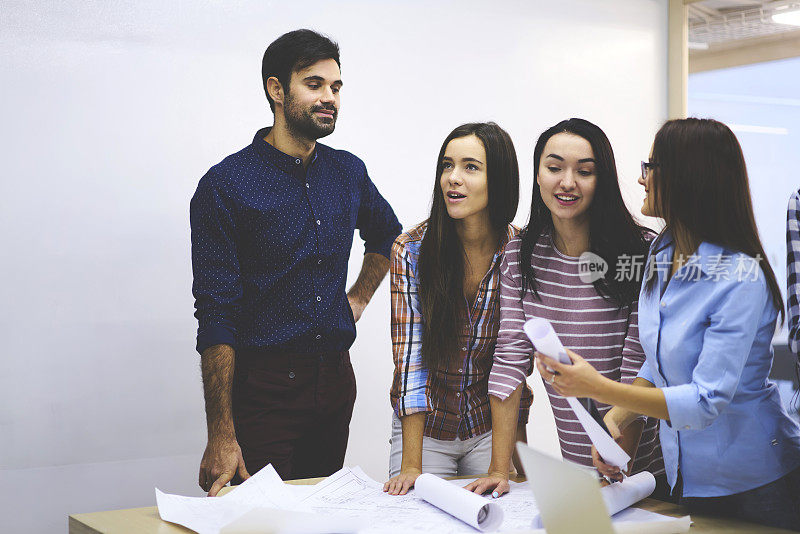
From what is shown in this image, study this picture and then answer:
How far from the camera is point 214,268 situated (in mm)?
2246

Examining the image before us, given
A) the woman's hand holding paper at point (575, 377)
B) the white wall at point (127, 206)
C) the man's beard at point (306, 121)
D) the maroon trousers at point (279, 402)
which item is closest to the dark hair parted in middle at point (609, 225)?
the woman's hand holding paper at point (575, 377)

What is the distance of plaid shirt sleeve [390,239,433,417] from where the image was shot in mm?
1969

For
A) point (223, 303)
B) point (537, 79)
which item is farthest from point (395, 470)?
point (537, 79)

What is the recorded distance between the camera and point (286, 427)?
236 cm

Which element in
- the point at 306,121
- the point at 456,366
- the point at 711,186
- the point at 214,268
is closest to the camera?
the point at 711,186

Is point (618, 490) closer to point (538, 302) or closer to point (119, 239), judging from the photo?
point (538, 302)

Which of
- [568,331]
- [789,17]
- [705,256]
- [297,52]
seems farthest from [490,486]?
[789,17]

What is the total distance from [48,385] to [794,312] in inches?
89.3

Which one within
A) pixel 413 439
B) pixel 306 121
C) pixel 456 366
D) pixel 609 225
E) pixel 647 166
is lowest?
pixel 413 439

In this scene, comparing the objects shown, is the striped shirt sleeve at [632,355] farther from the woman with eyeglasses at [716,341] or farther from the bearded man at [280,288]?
the bearded man at [280,288]

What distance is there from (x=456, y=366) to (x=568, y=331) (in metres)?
0.31

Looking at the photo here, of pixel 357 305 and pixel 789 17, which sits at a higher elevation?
pixel 789 17

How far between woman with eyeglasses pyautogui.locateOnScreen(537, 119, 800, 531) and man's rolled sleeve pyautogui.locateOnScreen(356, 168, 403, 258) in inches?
51.6

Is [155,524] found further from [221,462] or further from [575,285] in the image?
[575,285]
